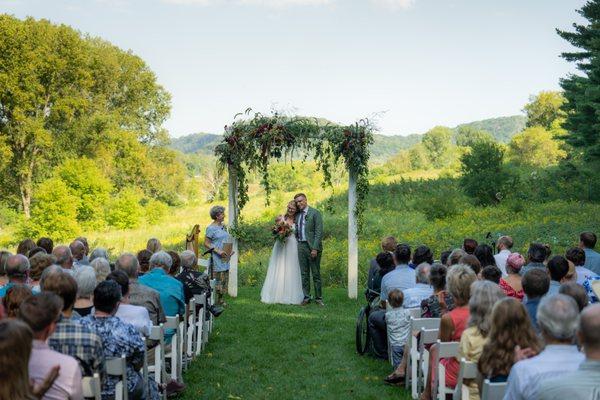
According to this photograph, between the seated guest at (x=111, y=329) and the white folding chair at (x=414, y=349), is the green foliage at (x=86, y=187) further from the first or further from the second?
the seated guest at (x=111, y=329)

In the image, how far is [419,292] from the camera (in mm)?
7848

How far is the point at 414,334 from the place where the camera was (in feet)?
23.0

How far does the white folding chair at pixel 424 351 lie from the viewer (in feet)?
21.5

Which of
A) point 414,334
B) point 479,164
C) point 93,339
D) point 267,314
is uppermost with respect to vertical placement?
point 479,164

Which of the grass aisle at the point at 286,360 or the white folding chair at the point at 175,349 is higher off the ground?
the white folding chair at the point at 175,349

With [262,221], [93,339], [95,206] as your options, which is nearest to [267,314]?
[93,339]

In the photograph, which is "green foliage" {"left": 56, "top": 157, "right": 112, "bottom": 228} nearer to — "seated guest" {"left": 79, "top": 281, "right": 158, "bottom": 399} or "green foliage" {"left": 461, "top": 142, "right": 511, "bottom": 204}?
"green foliage" {"left": 461, "top": 142, "right": 511, "bottom": 204}

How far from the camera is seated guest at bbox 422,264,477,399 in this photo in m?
5.82

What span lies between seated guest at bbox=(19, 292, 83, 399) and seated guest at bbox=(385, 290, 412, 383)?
4475 millimetres

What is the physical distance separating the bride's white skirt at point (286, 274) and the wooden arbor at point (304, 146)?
1.22 meters

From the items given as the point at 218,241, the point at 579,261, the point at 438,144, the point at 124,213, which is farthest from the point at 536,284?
the point at 438,144

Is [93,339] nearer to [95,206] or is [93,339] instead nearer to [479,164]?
[479,164]

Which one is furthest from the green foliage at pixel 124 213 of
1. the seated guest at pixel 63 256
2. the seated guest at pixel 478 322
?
the seated guest at pixel 478 322

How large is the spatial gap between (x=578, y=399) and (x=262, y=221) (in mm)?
25742
